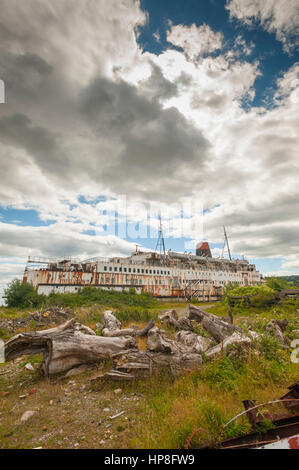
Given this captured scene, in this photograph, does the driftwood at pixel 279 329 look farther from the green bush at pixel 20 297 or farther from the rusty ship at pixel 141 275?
the rusty ship at pixel 141 275

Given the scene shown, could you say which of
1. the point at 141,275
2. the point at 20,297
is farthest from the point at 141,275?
the point at 20,297

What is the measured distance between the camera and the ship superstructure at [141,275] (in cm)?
2923

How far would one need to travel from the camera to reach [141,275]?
36.1 meters

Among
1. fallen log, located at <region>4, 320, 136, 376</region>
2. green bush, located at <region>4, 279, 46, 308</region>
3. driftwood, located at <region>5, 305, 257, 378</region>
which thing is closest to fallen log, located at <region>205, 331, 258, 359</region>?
driftwood, located at <region>5, 305, 257, 378</region>

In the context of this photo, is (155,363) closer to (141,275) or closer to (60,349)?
(60,349)

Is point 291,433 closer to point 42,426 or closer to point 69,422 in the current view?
point 69,422

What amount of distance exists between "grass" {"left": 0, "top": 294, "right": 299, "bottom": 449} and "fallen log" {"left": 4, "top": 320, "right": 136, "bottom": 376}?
363mm

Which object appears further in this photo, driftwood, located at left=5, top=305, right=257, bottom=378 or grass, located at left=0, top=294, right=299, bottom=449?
driftwood, located at left=5, top=305, right=257, bottom=378

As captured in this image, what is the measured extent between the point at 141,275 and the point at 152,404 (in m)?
32.2

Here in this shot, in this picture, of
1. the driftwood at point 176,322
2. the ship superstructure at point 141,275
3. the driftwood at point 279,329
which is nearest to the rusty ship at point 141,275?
the ship superstructure at point 141,275

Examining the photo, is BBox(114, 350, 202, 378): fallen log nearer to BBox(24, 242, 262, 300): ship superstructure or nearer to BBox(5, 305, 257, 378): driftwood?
BBox(5, 305, 257, 378): driftwood

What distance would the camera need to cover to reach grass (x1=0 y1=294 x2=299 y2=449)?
3.07m
